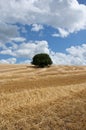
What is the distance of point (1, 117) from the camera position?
18.3m

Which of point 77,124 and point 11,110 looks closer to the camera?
point 77,124

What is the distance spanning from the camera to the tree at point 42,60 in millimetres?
127325

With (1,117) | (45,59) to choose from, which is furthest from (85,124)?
(45,59)

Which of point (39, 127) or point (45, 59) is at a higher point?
point (45, 59)

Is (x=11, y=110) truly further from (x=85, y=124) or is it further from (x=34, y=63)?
(x=34, y=63)

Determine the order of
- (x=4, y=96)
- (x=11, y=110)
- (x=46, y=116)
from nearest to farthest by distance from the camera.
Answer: (x=46, y=116), (x=11, y=110), (x=4, y=96)

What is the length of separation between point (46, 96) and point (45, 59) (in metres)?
102

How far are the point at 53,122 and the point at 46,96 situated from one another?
10.3 metres

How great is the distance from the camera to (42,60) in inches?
5049

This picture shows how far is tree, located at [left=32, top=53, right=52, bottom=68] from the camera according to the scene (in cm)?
12732

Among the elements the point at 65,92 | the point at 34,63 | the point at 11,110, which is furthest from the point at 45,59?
the point at 11,110

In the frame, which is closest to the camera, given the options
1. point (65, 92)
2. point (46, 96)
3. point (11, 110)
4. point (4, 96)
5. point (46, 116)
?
point (46, 116)

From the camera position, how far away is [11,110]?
20.1 m

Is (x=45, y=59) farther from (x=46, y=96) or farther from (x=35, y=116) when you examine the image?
(x=35, y=116)
